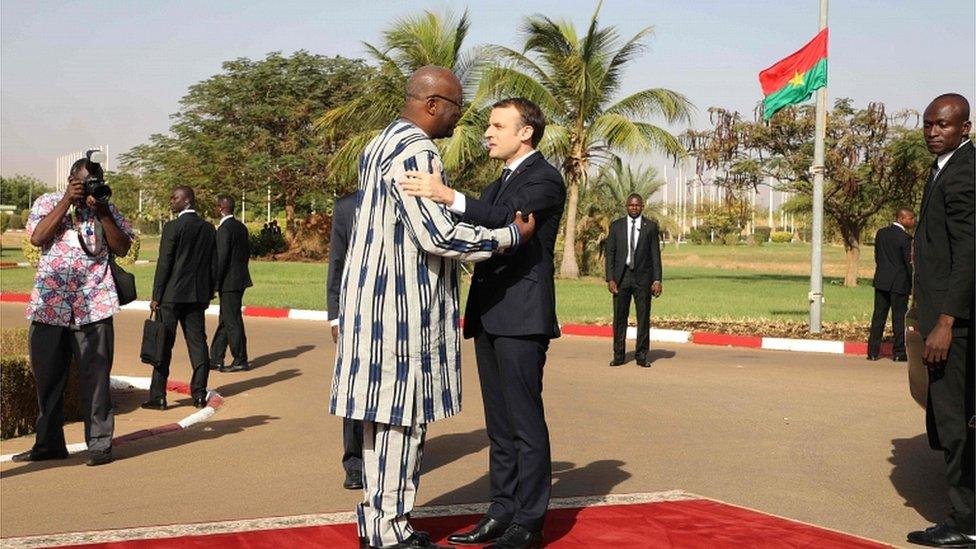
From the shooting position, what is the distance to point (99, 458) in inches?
291

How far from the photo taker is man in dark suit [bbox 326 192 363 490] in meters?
6.83

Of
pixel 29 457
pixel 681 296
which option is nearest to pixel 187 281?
pixel 29 457

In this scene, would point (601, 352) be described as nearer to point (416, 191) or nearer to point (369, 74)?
point (416, 191)

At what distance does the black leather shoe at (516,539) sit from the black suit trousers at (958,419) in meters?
1.99

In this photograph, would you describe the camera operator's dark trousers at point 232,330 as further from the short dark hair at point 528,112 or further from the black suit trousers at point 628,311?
the short dark hair at point 528,112

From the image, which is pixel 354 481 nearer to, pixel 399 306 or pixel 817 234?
pixel 399 306

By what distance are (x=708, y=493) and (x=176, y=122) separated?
57652mm

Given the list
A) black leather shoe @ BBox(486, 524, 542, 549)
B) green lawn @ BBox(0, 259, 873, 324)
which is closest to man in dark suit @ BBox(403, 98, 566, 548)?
black leather shoe @ BBox(486, 524, 542, 549)

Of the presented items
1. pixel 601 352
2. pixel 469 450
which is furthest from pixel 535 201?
pixel 601 352

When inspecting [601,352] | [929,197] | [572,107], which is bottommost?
[601,352]

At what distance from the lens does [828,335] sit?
17.5 metres

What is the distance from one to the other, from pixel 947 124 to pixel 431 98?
2.62 m

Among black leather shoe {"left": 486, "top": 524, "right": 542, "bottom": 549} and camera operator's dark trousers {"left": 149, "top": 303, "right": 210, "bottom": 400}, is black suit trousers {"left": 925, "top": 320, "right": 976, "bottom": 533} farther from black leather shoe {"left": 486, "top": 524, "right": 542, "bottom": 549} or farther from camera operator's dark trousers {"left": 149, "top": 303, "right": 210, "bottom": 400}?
camera operator's dark trousers {"left": 149, "top": 303, "right": 210, "bottom": 400}

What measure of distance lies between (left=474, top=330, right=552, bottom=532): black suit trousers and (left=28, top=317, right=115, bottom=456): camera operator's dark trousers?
9.92ft
